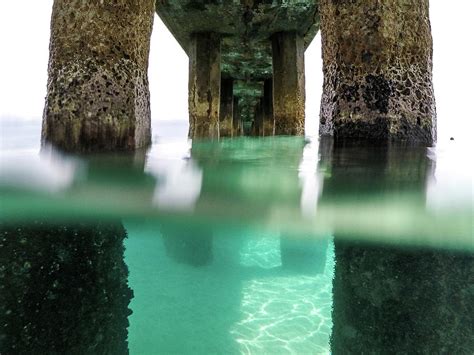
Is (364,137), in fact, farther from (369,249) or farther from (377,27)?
(369,249)

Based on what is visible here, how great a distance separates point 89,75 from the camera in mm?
4203

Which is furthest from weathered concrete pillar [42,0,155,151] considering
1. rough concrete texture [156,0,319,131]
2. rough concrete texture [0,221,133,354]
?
rough concrete texture [156,0,319,131]

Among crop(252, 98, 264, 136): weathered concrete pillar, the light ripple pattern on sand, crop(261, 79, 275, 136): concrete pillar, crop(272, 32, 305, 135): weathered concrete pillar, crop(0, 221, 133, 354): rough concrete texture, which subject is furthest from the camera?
crop(252, 98, 264, 136): weathered concrete pillar

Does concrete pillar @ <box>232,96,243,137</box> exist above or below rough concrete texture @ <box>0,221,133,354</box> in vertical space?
above

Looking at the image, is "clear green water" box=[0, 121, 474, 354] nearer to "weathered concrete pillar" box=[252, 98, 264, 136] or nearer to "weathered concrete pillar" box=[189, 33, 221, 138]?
"weathered concrete pillar" box=[189, 33, 221, 138]

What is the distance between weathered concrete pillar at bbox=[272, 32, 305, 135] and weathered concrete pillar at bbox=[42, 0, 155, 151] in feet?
18.0

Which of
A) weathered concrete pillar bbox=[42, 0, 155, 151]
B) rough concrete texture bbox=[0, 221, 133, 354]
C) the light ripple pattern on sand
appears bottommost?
the light ripple pattern on sand

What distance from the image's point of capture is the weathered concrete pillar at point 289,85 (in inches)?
373

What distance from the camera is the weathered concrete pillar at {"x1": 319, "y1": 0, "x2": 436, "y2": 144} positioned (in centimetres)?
455

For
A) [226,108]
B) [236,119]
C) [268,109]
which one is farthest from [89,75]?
[236,119]

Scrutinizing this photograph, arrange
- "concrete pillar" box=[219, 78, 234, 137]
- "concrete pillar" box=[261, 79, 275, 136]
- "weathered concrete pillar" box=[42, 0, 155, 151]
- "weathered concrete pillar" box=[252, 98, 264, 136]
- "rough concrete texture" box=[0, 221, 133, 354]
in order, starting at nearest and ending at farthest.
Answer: "rough concrete texture" box=[0, 221, 133, 354] < "weathered concrete pillar" box=[42, 0, 155, 151] < "concrete pillar" box=[219, 78, 234, 137] < "concrete pillar" box=[261, 79, 275, 136] < "weathered concrete pillar" box=[252, 98, 264, 136]

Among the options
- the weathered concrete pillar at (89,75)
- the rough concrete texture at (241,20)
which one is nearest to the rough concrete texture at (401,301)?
the weathered concrete pillar at (89,75)

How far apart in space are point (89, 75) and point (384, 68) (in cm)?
304

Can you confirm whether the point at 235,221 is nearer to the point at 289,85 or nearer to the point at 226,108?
the point at 289,85
